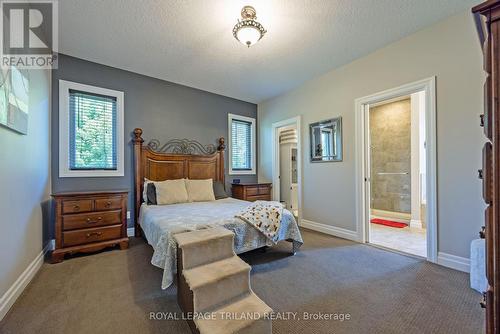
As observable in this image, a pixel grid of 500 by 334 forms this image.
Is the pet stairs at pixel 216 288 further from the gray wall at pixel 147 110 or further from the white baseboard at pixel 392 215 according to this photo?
the white baseboard at pixel 392 215

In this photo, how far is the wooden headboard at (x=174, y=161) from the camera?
11.3ft

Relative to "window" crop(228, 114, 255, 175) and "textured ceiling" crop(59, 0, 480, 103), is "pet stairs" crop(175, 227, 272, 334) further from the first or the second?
"window" crop(228, 114, 255, 175)

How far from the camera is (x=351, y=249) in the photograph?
9.32 feet

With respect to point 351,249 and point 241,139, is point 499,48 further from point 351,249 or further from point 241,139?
point 241,139

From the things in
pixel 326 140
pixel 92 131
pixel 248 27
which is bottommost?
pixel 326 140

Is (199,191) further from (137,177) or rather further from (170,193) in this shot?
(137,177)

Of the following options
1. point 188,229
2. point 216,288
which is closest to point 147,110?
point 188,229

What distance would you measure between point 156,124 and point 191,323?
10.4 feet

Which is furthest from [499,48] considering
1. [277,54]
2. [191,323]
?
[277,54]

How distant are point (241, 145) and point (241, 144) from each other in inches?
0.9

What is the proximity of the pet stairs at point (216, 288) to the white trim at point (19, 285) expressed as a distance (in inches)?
49.8

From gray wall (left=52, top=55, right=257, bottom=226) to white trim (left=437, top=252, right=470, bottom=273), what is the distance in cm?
346

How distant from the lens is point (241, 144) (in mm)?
4898

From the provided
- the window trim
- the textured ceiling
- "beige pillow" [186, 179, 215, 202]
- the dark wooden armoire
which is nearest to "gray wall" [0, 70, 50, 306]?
the window trim
